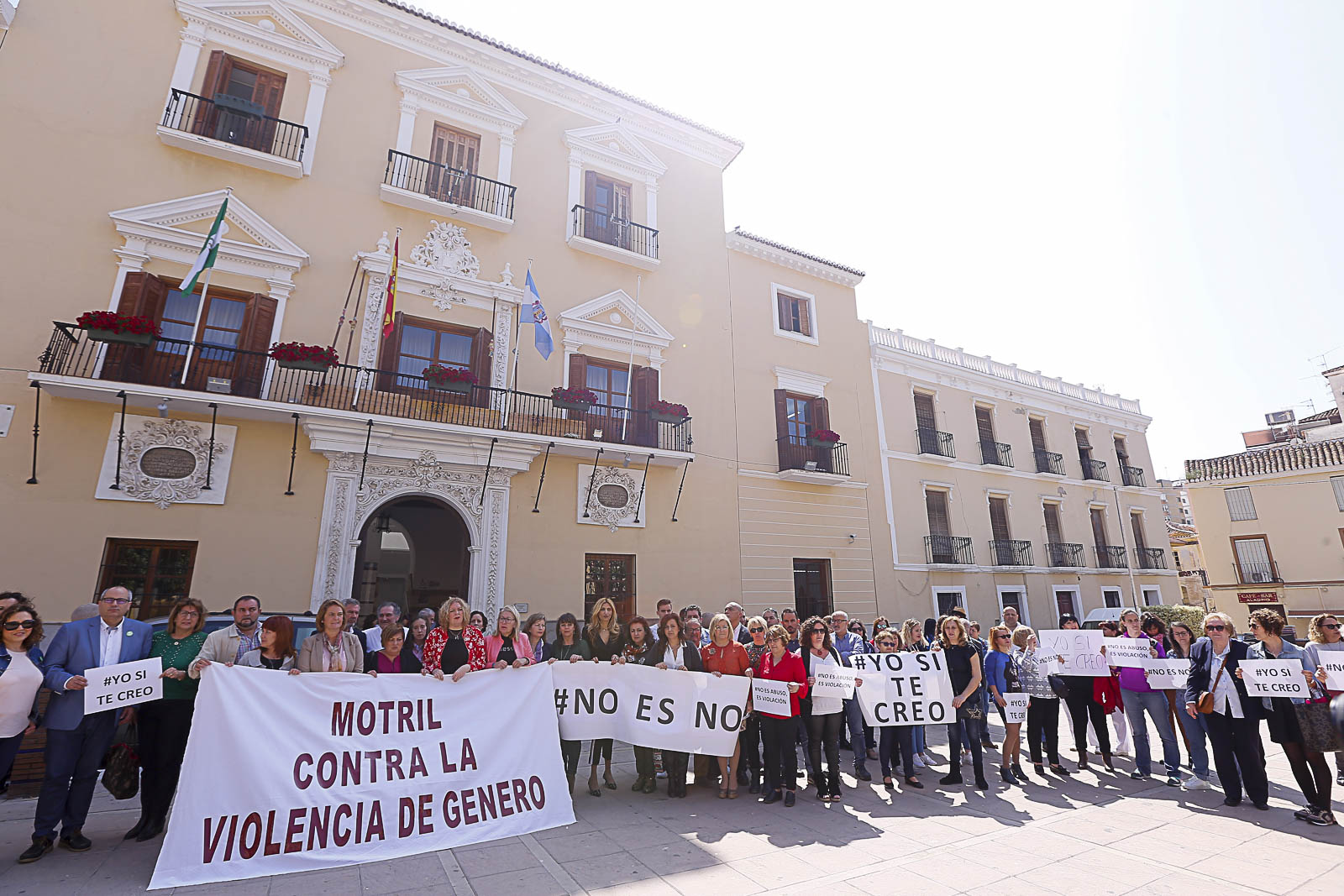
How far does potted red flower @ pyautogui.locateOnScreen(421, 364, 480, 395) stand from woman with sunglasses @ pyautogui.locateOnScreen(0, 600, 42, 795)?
729 centimetres

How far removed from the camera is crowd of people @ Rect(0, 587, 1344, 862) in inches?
182

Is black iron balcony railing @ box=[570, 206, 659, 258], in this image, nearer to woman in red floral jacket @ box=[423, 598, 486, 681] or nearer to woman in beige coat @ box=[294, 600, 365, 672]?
woman in red floral jacket @ box=[423, 598, 486, 681]

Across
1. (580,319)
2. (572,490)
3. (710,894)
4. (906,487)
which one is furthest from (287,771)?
(906,487)

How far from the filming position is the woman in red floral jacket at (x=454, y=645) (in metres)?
5.84

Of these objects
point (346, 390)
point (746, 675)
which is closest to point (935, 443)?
point (746, 675)

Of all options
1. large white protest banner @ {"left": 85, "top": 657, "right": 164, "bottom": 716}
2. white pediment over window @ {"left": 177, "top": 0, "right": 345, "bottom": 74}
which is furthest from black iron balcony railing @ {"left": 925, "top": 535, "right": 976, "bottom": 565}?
white pediment over window @ {"left": 177, "top": 0, "right": 345, "bottom": 74}

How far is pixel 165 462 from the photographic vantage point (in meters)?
9.73

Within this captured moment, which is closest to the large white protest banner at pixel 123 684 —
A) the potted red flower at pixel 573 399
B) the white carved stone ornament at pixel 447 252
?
the potted red flower at pixel 573 399

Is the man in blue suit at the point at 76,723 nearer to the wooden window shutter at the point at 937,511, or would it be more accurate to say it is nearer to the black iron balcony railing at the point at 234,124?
the black iron balcony railing at the point at 234,124

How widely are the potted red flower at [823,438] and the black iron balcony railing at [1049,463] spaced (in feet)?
35.1

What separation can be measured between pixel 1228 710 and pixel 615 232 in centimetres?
1380

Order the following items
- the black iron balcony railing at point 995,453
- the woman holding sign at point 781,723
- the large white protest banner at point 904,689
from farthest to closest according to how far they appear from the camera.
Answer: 1. the black iron balcony railing at point 995,453
2. the large white protest banner at point 904,689
3. the woman holding sign at point 781,723

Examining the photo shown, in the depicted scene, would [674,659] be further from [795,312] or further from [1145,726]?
[795,312]

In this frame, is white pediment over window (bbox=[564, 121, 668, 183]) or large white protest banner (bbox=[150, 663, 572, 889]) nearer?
large white protest banner (bbox=[150, 663, 572, 889])
